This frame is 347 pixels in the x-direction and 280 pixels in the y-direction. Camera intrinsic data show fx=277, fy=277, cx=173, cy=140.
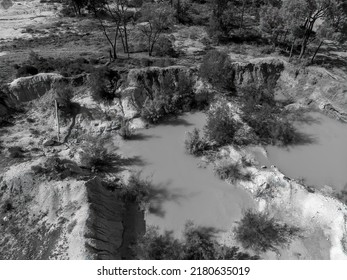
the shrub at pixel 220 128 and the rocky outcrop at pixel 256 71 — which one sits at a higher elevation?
the rocky outcrop at pixel 256 71

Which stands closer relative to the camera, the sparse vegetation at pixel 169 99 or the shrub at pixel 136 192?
the shrub at pixel 136 192

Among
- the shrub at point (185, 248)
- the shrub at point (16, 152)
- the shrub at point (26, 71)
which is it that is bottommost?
the shrub at point (185, 248)

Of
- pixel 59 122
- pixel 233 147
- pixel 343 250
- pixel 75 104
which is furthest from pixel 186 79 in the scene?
pixel 343 250

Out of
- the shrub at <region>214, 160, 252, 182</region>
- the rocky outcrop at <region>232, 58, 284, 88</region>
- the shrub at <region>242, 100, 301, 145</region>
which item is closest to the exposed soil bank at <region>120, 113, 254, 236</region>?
the shrub at <region>214, 160, 252, 182</region>

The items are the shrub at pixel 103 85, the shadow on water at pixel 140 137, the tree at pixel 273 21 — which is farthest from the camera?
the tree at pixel 273 21

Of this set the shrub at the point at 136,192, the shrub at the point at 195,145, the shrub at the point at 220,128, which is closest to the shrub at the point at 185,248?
the shrub at the point at 136,192

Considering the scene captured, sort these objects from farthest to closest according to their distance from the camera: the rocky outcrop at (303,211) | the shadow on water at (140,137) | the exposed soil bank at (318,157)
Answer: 1. the shadow on water at (140,137)
2. the exposed soil bank at (318,157)
3. the rocky outcrop at (303,211)

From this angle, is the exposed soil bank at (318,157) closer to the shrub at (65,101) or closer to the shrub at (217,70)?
the shrub at (217,70)
